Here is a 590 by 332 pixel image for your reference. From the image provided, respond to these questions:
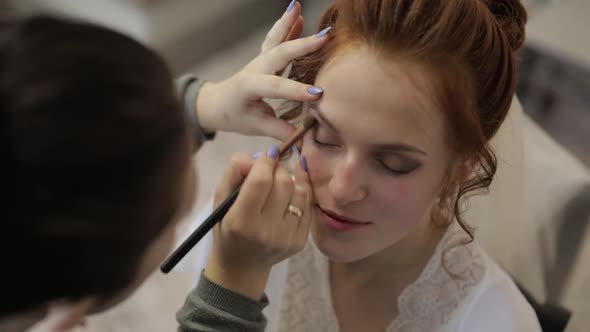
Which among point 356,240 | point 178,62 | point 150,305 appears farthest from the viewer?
point 178,62

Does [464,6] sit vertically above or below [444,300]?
above

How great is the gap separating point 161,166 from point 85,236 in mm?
75

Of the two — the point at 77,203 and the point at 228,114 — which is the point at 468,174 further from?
the point at 77,203

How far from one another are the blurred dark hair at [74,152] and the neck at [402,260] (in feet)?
1.80

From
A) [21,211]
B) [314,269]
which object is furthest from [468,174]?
[21,211]

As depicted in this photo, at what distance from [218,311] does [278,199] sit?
0.14 metres

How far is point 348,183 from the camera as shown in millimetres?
725

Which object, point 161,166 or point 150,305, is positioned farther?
point 150,305

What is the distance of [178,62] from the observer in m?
2.06

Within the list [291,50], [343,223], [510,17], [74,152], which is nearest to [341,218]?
[343,223]

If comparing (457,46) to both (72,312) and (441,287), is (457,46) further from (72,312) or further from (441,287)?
(72,312)

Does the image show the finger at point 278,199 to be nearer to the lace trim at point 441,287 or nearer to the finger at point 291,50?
the finger at point 291,50

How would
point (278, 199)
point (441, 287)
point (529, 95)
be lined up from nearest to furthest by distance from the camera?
1. point (278, 199)
2. point (441, 287)
3. point (529, 95)

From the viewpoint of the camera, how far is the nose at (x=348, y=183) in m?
0.72
